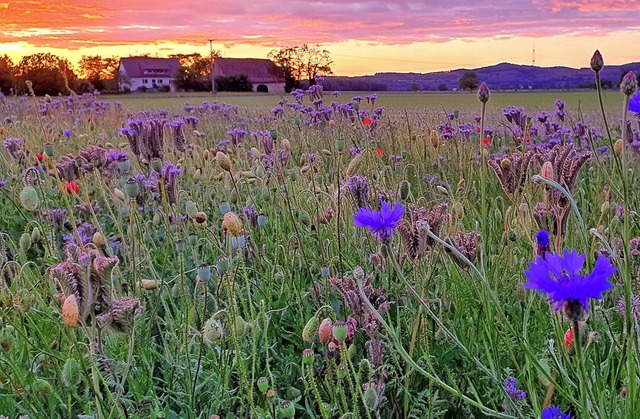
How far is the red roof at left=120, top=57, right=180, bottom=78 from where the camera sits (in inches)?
2768

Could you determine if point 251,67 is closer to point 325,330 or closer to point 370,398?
point 325,330

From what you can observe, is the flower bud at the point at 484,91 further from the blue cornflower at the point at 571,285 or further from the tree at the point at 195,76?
the tree at the point at 195,76

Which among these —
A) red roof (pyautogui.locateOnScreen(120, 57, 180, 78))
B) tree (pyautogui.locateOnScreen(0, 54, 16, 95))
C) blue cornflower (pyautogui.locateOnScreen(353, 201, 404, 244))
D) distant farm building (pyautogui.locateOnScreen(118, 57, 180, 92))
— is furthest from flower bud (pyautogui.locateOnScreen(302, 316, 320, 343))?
red roof (pyautogui.locateOnScreen(120, 57, 180, 78))

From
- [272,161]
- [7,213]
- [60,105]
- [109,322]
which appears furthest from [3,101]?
[109,322]

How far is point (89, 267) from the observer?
1.30 meters

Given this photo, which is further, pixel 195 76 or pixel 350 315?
pixel 195 76

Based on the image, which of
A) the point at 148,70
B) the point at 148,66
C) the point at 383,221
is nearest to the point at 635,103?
the point at 383,221

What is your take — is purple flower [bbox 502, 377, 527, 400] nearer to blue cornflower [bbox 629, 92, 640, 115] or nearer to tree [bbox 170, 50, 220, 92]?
blue cornflower [bbox 629, 92, 640, 115]

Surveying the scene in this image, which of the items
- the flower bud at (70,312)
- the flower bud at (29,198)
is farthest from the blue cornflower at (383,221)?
the flower bud at (29,198)

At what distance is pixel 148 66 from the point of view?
71.5m

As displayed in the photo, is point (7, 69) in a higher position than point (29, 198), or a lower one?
higher

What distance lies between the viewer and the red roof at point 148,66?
70312 mm

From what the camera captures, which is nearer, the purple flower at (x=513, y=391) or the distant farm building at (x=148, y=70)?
the purple flower at (x=513, y=391)

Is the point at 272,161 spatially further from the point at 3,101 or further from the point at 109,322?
the point at 3,101
